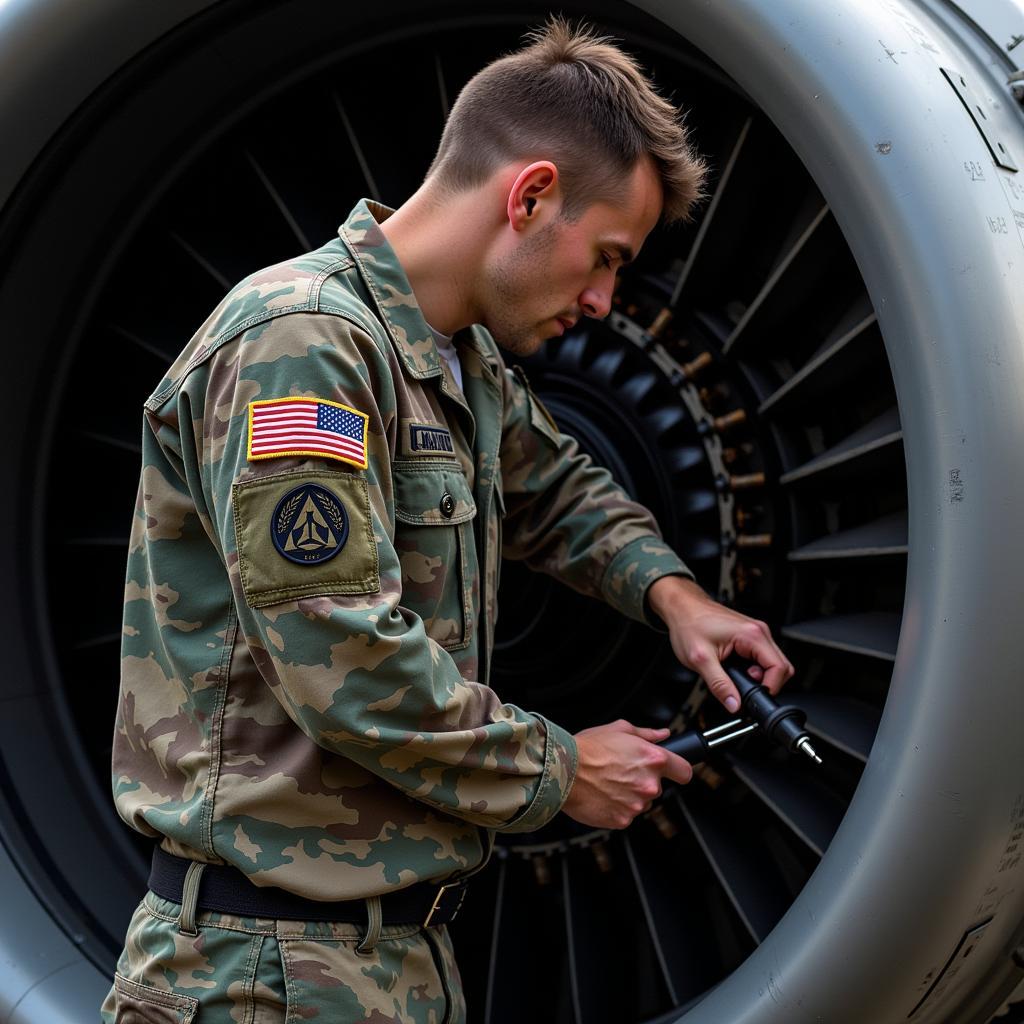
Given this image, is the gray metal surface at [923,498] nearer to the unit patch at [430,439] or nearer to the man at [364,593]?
the man at [364,593]

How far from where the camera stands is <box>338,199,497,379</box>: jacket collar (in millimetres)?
1193

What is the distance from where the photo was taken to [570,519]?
1.55 meters

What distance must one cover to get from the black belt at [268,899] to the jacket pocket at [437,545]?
0.26m

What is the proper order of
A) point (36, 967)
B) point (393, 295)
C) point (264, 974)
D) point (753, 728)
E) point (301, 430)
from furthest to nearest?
point (36, 967) → point (753, 728) → point (393, 295) → point (264, 974) → point (301, 430)

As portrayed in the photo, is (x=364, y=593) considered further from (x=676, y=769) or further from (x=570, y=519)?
(x=570, y=519)

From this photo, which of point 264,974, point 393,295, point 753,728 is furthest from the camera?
point 753,728

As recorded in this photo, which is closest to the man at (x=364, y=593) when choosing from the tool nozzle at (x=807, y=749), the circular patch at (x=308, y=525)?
the circular patch at (x=308, y=525)

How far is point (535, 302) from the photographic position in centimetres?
126

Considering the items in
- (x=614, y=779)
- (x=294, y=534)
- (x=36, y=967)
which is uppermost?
(x=294, y=534)

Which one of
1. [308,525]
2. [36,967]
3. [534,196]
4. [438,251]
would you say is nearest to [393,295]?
[438,251]

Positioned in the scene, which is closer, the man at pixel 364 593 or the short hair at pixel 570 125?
the man at pixel 364 593

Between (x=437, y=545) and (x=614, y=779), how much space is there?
0.30 metres

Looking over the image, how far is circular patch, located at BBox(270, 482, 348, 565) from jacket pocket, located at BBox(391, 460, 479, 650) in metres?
0.14

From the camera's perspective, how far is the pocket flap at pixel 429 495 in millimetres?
1163
